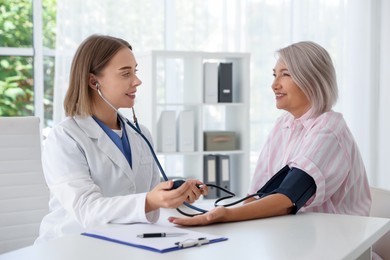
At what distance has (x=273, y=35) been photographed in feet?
16.9

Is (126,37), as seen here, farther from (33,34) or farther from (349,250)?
(349,250)

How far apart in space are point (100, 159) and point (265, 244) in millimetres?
722

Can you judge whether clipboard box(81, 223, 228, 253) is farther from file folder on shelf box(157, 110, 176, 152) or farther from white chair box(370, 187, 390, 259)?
file folder on shelf box(157, 110, 176, 152)

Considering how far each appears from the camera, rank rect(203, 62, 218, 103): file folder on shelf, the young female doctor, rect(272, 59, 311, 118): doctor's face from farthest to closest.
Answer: rect(203, 62, 218, 103): file folder on shelf, rect(272, 59, 311, 118): doctor's face, the young female doctor

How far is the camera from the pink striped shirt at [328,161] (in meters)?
1.97

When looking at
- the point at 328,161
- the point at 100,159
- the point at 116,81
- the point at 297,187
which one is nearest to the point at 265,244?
the point at 297,187

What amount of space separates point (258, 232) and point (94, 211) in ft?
1.54

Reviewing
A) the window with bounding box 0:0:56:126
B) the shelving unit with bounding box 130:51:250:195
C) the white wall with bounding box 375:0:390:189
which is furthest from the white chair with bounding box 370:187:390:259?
the white wall with bounding box 375:0:390:189

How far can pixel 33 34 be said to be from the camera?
4426 mm

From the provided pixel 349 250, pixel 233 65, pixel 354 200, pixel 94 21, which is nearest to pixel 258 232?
pixel 349 250

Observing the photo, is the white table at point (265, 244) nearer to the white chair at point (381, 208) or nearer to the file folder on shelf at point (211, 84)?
the white chair at point (381, 208)

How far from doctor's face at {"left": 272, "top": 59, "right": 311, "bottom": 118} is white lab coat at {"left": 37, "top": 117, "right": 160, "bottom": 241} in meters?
0.52

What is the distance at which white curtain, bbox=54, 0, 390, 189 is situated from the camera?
4.61m

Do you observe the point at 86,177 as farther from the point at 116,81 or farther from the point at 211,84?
the point at 211,84
